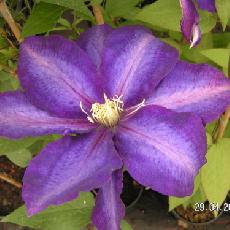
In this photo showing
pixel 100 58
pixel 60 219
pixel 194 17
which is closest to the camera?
pixel 194 17

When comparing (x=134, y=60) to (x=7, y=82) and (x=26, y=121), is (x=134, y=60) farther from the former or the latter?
(x=7, y=82)

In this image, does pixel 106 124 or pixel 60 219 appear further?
pixel 60 219

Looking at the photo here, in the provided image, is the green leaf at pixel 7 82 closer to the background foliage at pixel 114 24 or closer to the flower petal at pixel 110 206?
the background foliage at pixel 114 24

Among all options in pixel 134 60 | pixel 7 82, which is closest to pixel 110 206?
pixel 134 60

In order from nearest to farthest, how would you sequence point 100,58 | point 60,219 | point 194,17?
point 194,17, point 100,58, point 60,219

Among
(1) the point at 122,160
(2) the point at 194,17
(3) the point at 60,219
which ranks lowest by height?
(3) the point at 60,219

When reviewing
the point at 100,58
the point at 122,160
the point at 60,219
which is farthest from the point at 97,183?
the point at 60,219

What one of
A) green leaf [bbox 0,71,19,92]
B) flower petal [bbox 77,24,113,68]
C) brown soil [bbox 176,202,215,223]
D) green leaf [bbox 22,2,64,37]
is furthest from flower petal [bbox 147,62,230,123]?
brown soil [bbox 176,202,215,223]

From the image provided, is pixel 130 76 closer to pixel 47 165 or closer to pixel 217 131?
pixel 47 165
